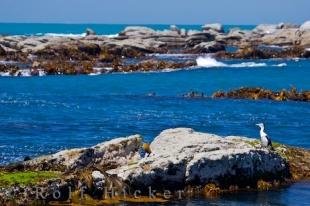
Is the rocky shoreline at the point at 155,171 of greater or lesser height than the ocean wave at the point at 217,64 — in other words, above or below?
below

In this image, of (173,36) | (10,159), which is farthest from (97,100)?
(173,36)

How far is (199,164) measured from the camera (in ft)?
83.5

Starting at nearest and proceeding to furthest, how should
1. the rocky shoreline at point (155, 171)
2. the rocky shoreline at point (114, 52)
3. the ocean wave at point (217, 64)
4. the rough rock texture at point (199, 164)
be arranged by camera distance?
the rocky shoreline at point (155, 171), the rough rock texture at point (199, 164), the rocky shoreline at point (114, 52), the ocean wave at point (217, 64)

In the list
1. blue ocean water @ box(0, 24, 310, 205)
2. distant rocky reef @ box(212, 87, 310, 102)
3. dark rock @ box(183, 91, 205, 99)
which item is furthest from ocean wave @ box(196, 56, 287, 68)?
distant rocky reef @ box(212, 87, 310, 102)

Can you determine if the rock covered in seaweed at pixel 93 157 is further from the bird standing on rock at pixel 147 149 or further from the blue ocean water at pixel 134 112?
the blue ocean water at pixel 134 112

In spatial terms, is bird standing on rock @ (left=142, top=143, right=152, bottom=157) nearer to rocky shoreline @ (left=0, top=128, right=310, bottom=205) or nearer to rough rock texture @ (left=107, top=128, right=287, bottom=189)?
rocky shoreline @ (left=0, top=128, right=310, bottom=205)

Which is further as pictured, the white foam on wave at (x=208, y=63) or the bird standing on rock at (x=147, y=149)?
the white foam on wave at (x=208, y=63)

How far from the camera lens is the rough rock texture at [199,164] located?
24.9m

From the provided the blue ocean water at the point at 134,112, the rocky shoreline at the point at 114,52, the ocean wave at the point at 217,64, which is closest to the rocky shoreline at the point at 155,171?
the blue ocean water at the point at 134,112

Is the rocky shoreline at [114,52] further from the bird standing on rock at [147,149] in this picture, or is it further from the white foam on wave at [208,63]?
the bird standing on rock at [147,149]

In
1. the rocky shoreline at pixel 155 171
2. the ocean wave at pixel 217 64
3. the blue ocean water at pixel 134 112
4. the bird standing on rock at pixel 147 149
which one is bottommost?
the rocky shoreline at pixel 155 171

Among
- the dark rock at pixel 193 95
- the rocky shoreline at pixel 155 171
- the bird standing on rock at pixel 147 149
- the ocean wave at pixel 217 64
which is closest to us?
the rocky shoreline at pixel 155 171

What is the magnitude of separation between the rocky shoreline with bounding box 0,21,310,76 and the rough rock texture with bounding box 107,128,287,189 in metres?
58.4

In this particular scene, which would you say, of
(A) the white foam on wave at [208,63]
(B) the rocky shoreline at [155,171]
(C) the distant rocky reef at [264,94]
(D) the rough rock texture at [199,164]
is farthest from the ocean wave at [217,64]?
(D) the rough rock texture at [199,164]
